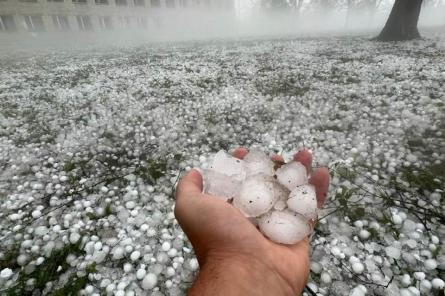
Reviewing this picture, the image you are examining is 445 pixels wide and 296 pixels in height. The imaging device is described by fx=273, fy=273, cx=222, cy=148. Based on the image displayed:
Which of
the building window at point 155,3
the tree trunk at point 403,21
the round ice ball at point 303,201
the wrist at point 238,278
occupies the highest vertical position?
the building window at point 155,3

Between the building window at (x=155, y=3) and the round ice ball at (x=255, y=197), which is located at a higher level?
the building window at (x=155, y=3)

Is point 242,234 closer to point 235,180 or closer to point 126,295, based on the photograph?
point 235,180

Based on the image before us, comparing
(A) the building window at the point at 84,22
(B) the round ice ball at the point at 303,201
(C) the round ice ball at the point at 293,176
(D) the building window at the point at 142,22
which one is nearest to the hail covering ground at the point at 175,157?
(B) the round ice ball at the point at 303,201

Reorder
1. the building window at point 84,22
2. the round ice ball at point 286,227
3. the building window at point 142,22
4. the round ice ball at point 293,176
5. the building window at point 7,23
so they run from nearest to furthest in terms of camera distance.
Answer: the round ice ball at point 286,227 < the round ice ball at point 293,176 < the building window at point 7,23 < the building window at point 84,22 < the building window at point 142,22

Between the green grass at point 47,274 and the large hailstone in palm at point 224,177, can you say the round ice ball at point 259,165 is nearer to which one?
the large hailstone in palm at point 224,177

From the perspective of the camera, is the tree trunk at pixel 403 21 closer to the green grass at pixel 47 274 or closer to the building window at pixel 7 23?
the green grass at pixel 47 274

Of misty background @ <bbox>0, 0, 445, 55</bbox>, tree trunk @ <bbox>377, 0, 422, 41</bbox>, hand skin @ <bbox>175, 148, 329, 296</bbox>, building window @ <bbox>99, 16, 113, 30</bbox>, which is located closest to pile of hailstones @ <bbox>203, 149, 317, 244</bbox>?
hand skin @ <bbox>175, 148, 329, 296</bbox>

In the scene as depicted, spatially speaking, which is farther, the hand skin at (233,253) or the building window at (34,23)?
the building window at (34,23)

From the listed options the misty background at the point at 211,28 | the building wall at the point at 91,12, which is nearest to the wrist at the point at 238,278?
the misty background at the point at 211,28

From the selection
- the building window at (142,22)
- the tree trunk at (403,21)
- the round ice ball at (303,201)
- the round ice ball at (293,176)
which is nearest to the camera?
the round ice ball at (303,201)
